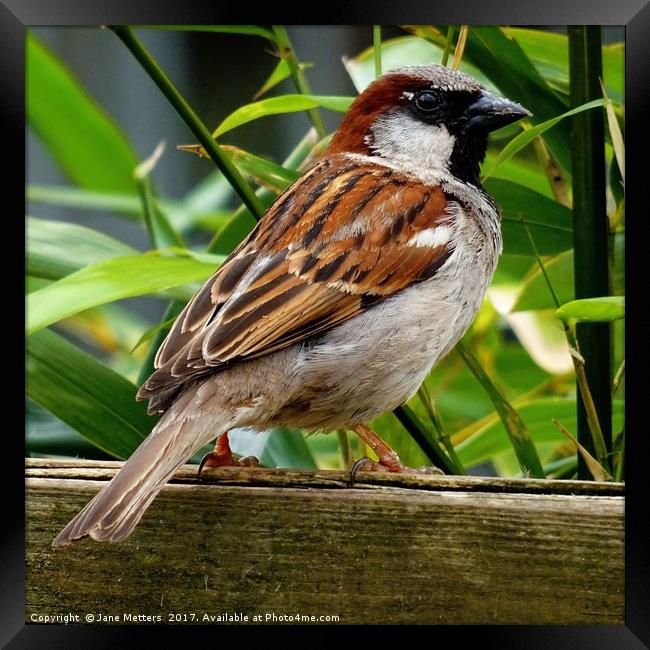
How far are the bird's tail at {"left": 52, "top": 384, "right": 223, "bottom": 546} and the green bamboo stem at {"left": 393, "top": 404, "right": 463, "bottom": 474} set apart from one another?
490mm

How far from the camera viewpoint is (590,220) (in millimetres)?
2607

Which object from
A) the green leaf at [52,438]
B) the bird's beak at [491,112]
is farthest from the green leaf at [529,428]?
the green leaf at [52,438]

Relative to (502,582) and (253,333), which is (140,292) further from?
Result: (502,582)

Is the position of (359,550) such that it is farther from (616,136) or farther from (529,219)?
(616,136)

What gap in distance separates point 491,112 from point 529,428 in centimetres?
82

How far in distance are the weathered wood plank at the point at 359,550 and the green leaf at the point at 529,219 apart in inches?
28.8

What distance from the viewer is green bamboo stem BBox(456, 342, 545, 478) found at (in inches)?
98.8

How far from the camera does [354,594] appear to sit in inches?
87.3

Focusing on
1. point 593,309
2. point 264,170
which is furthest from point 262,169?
point 593,309

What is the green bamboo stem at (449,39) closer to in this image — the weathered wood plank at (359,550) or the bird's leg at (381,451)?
the bird's leg at (381,451)

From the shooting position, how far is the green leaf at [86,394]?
99.9 inches

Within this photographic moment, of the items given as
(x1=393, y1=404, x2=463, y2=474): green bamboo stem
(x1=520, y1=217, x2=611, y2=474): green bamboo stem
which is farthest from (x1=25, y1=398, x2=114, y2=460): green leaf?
(x1=520, y1=217, x2=611, y2=474): green bamboo stem

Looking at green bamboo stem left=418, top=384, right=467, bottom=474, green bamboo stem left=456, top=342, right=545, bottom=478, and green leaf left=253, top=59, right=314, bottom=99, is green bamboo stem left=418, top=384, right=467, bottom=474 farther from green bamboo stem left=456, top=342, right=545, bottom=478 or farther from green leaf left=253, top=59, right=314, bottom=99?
green leaf left=253, top=59, right=314, bottom=99
